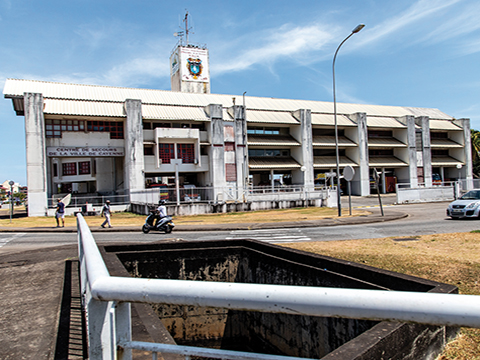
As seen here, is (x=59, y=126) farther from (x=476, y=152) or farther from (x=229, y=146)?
(x=476, y=152)

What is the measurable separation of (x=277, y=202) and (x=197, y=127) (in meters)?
17.2

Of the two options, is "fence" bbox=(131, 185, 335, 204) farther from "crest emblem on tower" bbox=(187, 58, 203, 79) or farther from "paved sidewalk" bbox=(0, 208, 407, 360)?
"crest emblem on tower" bbox=(187, 58, 203, 79)

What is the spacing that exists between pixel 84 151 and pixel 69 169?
60.8 feet

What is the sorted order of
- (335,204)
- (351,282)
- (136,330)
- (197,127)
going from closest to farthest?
(136,330) → (351,282) → (335,204) → (197,127)

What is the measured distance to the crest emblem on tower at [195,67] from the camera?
6756 centimetres

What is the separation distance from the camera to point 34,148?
109ft

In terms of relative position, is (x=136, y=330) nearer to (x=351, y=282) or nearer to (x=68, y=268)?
(x=351, y=282)

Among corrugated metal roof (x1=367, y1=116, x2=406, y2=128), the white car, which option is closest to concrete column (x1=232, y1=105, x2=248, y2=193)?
corrugated metal roof (x1=367, y1=116, x2=406, y2=128)

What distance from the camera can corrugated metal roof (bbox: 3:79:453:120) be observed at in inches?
1506

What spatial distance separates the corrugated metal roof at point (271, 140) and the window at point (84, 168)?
71.9ft

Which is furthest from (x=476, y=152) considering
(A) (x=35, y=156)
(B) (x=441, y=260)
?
(B) (x=441, y=260)

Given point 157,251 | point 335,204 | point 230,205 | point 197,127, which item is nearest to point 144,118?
point 197,127

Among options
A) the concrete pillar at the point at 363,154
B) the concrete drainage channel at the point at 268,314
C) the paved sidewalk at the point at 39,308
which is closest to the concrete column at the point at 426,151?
the concrete pillar at the point at 363,154

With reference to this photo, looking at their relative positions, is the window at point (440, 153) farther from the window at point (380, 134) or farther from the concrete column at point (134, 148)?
the concrete column at point (134, 148)
